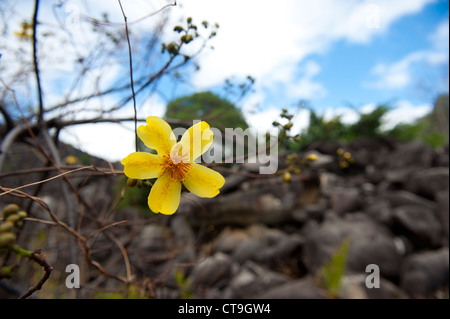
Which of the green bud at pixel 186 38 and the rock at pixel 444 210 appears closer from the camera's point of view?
the green bud at pixel 186 38

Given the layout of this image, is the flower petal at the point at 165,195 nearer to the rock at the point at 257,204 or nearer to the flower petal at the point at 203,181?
the flower petal at the point at 203,181

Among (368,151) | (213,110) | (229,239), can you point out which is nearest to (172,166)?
(213,110)

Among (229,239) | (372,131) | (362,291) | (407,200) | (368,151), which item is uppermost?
(372,131)

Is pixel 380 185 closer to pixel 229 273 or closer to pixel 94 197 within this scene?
pixel 229 273

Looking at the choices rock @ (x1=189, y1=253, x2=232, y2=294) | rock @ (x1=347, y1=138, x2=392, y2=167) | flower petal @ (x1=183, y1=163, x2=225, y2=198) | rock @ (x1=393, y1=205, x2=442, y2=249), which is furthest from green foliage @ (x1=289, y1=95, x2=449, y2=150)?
flower petal @ (x1=183, y1=163, x2=225, y2=198)

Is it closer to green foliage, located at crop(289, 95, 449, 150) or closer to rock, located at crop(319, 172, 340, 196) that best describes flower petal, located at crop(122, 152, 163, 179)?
rock, located at crop(319, 172, 340, 196)

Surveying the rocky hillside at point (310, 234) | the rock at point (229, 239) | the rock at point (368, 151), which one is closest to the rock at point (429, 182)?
the rocky hillside at point (310, 234)

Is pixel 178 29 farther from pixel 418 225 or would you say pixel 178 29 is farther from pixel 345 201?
pixel 345 201
